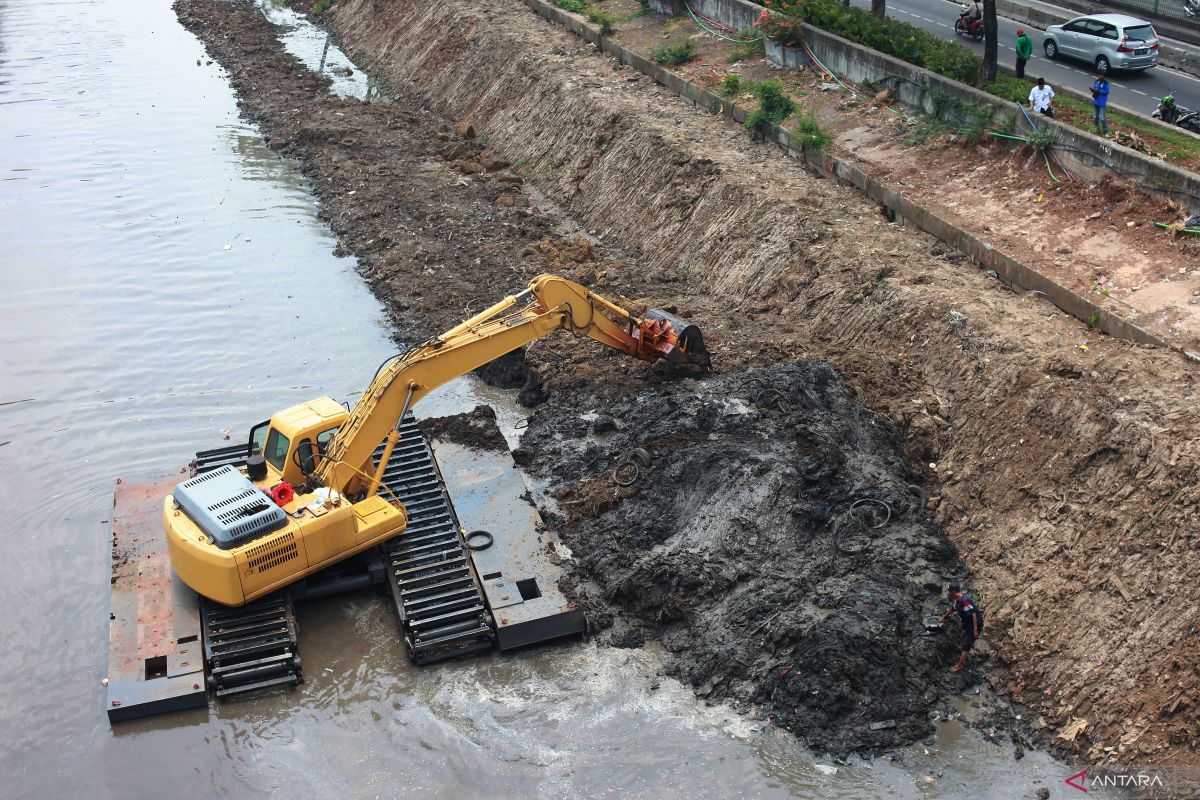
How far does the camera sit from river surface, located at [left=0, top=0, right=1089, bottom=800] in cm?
1242

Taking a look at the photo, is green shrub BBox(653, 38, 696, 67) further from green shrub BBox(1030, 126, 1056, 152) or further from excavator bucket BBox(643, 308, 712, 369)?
excavator bucket BBox(643, 308, 712, 369)

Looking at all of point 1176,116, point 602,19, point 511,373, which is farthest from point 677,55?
point 511,373

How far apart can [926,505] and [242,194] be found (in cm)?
2155

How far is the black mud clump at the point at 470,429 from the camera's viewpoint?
17.7 meters

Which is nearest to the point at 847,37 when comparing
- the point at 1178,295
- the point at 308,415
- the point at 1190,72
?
the point at 1190,72

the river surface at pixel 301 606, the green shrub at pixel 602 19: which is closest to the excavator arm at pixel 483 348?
the river surface at pixel 301 606

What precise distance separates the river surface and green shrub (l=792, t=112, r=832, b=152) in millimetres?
9829

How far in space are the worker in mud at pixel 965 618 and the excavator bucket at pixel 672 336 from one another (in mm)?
6242

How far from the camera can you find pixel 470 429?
59.8 feet

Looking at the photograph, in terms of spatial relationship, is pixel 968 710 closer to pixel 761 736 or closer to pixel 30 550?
pixel 761 736

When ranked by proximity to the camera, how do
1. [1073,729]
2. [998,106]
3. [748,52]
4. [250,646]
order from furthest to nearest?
[748,52], [998,106], [250,646], [1073,729]

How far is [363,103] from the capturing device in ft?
120

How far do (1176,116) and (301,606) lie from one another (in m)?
21.0

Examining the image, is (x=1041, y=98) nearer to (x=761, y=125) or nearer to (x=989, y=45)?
(x=989, y=45)
